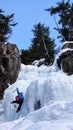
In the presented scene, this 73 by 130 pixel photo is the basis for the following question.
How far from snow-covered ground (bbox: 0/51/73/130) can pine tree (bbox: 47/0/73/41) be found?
7197mm

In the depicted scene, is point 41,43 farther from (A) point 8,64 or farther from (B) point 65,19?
(A) point 8,64

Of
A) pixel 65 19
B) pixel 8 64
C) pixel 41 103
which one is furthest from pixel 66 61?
pixel 65 19

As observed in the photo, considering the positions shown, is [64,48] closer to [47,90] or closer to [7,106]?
[7,106]

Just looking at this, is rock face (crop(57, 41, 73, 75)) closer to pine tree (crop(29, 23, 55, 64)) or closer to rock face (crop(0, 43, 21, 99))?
rock face (crop(0, 43, 21, 99))

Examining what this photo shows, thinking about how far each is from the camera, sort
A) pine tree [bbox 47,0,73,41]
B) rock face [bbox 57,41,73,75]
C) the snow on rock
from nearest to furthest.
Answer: the snow on rock → rock face [bbox 57,41,73,75] → pine tree [bbox 47,0,73,41]

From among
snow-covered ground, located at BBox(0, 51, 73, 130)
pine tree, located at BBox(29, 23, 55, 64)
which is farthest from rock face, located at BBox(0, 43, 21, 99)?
pine tree, located at BBox(29, 23, 55, 64)

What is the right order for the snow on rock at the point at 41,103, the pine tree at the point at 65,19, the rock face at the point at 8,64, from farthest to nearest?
the pine tree at the point at 65,19
the rock face at the point at 8,64
the snow on rock at the point at 41,103

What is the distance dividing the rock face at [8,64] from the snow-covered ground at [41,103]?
592mm

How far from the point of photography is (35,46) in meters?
37.3

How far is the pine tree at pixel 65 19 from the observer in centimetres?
3406

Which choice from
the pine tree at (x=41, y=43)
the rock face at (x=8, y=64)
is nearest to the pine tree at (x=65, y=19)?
the pine tree at (x=41, y=43)

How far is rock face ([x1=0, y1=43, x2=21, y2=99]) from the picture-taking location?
82.8ft

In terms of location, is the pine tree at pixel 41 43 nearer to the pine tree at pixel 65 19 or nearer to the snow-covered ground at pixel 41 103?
the pine tree at pixel 65 19

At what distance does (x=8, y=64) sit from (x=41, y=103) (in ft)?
27.2
